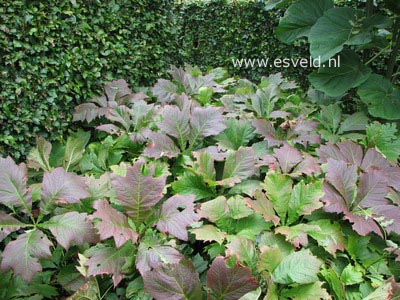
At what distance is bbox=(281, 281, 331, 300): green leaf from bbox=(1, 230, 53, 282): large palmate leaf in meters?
0.81

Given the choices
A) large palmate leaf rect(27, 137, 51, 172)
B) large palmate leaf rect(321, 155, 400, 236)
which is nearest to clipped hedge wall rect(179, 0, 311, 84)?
large palmate leaf rect(27, 137, 51, 172)

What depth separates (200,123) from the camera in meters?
1.81

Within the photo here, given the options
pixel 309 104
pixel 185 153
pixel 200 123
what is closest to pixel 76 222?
pixel 185 153

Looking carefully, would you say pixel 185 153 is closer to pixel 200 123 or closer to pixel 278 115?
pixel 200 123

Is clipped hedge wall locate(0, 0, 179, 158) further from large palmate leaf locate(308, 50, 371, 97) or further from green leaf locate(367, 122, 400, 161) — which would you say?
green leaf locate(367, 122, 400, 161)

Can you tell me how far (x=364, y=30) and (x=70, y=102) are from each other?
6.35 feet

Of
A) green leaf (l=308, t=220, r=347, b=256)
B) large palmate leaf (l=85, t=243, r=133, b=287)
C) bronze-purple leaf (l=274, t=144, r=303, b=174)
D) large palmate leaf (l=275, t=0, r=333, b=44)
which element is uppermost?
large palmate leaf (l=275, t=0, r=333, b=44)

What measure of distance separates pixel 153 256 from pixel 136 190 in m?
0.24

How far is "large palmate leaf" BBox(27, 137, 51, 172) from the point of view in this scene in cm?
164

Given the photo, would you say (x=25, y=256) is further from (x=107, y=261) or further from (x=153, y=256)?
(x=153, y=256)

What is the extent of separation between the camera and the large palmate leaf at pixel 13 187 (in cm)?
126

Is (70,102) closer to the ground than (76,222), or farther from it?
farther from it

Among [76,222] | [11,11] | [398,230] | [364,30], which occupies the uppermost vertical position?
[11,11]

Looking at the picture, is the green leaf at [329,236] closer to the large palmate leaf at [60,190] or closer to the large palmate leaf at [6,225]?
the large palmate leaf at [60,190]
